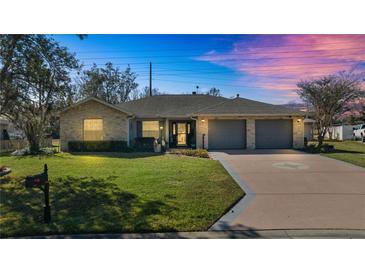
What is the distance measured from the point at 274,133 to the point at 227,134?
9.27 ft

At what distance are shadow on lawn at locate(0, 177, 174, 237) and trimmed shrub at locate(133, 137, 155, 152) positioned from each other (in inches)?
342

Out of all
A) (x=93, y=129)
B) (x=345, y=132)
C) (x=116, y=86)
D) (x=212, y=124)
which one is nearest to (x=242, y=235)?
(x=212, y=124)

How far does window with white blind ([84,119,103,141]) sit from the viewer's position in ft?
50.8

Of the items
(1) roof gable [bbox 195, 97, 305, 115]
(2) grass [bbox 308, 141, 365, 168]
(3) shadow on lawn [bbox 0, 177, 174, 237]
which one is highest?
(1) roof gable [bbox 195, 97, 305, 115]

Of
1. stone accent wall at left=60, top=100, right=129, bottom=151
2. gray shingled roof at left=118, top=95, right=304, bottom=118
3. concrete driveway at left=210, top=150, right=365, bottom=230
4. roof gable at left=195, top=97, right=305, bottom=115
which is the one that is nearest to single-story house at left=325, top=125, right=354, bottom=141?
roof gable at left=195, top=97, right=305, bottom=115

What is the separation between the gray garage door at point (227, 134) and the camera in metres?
15.9

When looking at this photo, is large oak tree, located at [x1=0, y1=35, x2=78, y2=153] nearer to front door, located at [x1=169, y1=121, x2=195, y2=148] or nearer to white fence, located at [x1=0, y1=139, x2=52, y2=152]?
white fence, located at [x1=0, y1=139, x2=52, y2=152]

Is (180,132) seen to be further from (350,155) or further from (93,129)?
(350,155)
